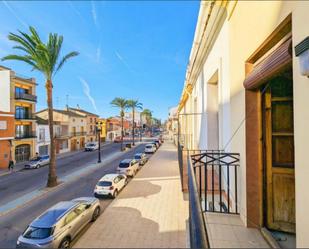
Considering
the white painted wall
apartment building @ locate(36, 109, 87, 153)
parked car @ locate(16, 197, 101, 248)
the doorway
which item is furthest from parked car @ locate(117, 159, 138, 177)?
apartment building @ locate(36, 109, 87, 153)

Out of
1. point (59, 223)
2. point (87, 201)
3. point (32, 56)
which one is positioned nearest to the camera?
point (59, 223)

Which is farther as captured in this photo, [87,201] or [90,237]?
[87,201]

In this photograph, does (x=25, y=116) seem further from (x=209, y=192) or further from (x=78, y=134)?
(x=209, y=192)

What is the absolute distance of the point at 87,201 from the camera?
1098 cm

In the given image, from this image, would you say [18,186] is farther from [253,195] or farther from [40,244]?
[253,195]

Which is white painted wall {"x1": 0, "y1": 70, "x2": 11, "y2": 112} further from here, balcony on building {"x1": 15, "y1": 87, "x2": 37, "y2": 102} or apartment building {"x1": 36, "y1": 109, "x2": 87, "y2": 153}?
apartment building {"x1": 36, "y1": 109, "x2": 87, "y2": 153}

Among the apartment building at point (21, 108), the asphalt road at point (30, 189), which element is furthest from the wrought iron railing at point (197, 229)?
the apartment building at point (21, 108)

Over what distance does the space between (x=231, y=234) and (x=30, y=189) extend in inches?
→ 640

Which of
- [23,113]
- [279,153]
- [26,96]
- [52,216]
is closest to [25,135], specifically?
[23,113]

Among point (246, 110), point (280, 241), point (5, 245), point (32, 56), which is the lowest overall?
point (5, 245)

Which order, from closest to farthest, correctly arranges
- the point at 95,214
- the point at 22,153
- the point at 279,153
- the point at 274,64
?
the point at 274,64
the point at 279,153
the point at 95,214
the point at 22,153

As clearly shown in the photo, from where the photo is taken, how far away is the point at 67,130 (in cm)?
3834

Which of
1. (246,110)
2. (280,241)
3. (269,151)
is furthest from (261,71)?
(280,241)

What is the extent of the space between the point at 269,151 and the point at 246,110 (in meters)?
0.87
